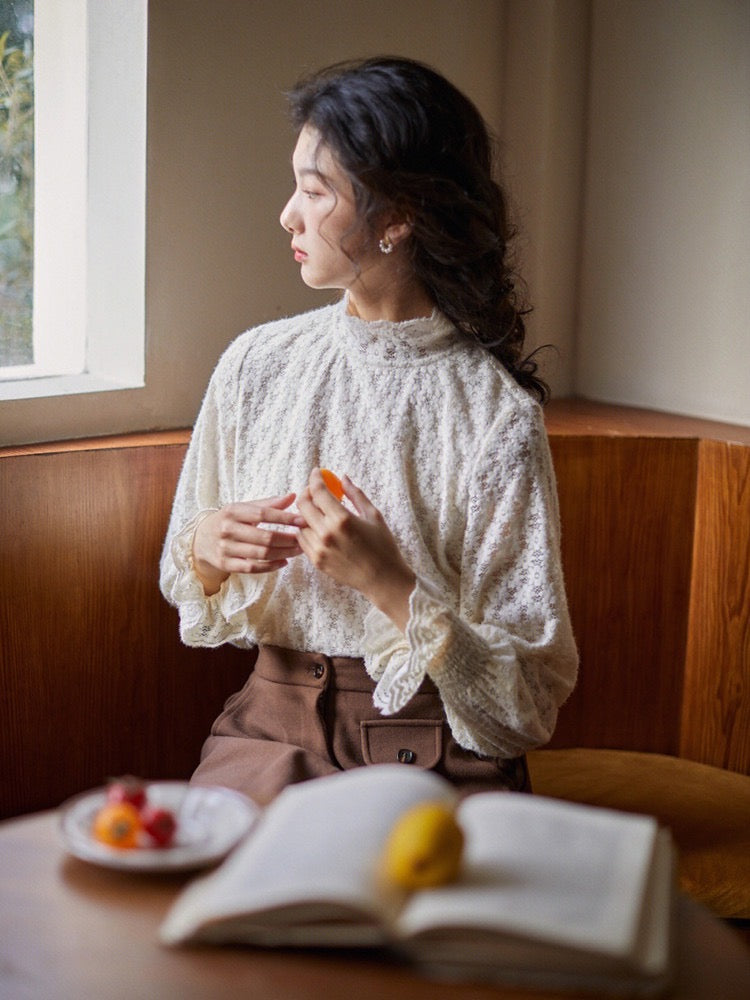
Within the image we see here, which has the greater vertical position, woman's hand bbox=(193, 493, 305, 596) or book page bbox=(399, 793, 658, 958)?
woman's hand bbox=(193, 493, 305, 596)

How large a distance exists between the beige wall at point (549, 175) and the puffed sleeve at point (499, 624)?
2.44ft

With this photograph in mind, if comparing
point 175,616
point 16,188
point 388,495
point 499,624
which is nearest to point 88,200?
point 16,188

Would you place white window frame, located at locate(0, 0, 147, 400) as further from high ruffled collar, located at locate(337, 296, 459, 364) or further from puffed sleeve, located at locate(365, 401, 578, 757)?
puffed sleeve, located at locate(365, 401, 578, 757)

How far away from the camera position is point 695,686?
2334 millimetres

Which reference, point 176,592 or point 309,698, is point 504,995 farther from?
point 176,592

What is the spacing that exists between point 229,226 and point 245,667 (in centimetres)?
76

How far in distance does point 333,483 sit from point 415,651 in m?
0.25

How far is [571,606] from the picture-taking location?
2299 mm

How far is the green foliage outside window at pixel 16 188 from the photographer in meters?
2.08

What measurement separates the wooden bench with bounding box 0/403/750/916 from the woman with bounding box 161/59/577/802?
0.19m

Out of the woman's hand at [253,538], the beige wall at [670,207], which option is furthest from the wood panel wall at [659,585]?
the woman's hand at [253,538]

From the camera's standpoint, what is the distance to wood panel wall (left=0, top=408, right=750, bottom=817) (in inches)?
73.8

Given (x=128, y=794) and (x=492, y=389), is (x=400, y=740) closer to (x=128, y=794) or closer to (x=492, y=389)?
(x=492, y=389)

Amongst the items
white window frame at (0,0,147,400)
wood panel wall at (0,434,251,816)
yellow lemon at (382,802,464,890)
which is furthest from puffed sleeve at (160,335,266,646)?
yellow lemon at (382,802,464,890)
